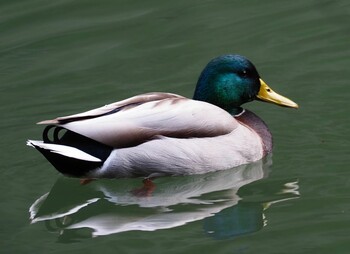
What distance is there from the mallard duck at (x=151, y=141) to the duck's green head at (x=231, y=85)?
0.21 m

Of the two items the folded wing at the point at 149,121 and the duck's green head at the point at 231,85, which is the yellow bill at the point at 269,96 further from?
the folded wing at the point at 149,121

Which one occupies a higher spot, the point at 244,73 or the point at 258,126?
the point at 244,73

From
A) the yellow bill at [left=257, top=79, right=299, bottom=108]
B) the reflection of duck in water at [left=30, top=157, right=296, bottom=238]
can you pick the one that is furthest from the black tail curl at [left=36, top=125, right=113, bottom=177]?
the yellow bill at [left=257, top=79, right=299, bottom=108]

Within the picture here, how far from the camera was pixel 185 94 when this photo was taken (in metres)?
9.96

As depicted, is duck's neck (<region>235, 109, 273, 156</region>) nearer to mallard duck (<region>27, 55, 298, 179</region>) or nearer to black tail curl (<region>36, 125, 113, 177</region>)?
mallard duck (<region>27, 55, 298, 179</region>)

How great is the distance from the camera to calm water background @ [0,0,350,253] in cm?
730

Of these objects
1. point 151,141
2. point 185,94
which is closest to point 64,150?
point 151,141

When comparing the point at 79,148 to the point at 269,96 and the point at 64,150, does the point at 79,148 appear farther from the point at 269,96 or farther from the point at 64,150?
the point at 269,96

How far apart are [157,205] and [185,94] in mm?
2227

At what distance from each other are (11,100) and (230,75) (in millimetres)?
2231

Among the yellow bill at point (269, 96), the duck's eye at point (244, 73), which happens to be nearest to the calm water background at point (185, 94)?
the yellow bill at point (269, 96)

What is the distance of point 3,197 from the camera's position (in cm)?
812

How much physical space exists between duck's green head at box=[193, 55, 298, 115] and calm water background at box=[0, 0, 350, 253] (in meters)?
0.38

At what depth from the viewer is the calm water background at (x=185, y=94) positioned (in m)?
7.30
